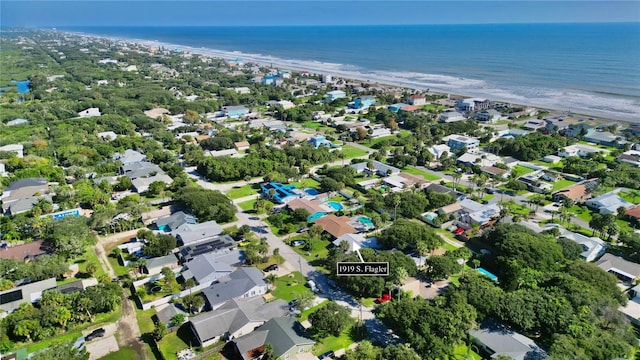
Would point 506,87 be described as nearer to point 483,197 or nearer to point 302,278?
point 483,197

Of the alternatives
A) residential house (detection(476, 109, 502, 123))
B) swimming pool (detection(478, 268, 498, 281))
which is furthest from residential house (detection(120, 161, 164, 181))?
residential house (detection(476, 109, 502, 123))

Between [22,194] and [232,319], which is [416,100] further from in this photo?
[232,319]

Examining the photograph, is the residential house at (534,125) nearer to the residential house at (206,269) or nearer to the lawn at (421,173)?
the lawn at (421,173)

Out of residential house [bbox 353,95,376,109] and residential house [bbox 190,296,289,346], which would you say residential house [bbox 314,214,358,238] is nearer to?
residential house [bbox 190,296,289,346]

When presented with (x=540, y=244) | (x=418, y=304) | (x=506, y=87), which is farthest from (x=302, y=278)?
(x=506, y=87)

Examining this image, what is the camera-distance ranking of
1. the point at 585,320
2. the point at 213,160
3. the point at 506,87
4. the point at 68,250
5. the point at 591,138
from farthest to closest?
the point at 506,87 < the point at 591,138 < the point at 213,160 < the point at 68,250 < the point at 585,320

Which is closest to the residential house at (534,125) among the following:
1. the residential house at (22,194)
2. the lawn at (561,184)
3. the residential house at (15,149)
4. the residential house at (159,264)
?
the lawn at (561,184)
